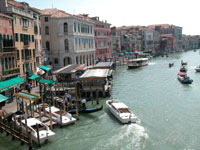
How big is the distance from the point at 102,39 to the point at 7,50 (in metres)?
37.6

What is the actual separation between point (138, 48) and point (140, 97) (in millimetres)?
73236

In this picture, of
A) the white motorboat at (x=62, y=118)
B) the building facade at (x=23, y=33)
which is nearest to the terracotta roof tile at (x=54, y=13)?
the building facade at (x=23, y=33)

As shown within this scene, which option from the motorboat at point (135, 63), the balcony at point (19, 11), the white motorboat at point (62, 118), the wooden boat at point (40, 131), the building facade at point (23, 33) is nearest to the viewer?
the wooden boat at point (40, 131)

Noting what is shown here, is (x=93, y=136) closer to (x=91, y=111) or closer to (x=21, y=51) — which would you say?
(x=91, y=111)

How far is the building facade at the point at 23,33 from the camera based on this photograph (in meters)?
24.6

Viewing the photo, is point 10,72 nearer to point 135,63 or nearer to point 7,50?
point 7,50

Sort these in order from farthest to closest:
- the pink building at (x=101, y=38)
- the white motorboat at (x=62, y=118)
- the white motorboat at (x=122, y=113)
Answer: the pink building at (x=101, y=38), the white motorboat at (x=122, y=113), the white motorboat at (x=62, y=118)

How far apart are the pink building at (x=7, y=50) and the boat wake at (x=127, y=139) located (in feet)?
38.6

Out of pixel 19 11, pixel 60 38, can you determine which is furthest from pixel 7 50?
pixel 60 38

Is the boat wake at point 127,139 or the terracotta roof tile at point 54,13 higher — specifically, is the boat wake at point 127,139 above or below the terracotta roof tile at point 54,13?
below

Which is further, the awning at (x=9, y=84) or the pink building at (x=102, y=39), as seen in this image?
the pink building at (x=102, y=39)

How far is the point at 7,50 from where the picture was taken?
74.0 ft

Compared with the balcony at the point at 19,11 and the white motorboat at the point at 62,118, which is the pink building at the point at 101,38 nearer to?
the balcony at the point at 19,11

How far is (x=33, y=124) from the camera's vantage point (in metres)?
15.7
